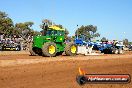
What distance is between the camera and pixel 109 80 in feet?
21.4

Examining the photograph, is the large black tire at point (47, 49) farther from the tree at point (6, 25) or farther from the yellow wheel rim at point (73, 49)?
the tree at point (6, 25)

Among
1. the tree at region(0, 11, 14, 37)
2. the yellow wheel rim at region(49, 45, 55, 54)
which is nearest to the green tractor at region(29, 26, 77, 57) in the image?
the yellow wheel rim at region(49, 45, 55, 54)

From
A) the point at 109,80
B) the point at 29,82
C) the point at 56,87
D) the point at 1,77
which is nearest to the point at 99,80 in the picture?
the point at 109,80

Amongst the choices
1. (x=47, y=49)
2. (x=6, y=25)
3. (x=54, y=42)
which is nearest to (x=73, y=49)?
(x=54, y=42)

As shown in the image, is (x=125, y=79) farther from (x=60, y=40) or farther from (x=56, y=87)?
(x=60, y=40)

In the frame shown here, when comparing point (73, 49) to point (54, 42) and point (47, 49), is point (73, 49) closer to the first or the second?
point (54, 42)

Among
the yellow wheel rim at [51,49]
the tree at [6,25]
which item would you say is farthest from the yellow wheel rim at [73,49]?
the tree at [6,25]

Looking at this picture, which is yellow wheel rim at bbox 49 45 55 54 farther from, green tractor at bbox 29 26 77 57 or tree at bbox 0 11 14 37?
tree at bbox 0 11 14 37

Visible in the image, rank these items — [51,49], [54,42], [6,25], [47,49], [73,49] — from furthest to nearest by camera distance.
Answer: [6,25], [73,49], [54,42], [51,49], [47,49]

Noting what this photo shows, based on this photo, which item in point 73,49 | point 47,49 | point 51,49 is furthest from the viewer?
point 73,49

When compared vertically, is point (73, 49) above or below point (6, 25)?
below

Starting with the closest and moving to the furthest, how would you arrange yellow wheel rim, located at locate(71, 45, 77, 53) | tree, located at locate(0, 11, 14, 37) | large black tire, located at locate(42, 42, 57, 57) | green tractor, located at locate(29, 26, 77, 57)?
large black tire, located at locate(42, 42, 57, 57), green tractor, located at locate(29, 26, 77, 57), yellow wheel rim, located at locate(71, 45, 77, 53), tree, located at locate(0, 11, 14, 37)

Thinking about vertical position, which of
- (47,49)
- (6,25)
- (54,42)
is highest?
(6,25)

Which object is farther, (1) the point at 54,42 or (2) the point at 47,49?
(1) the point at 54,42
